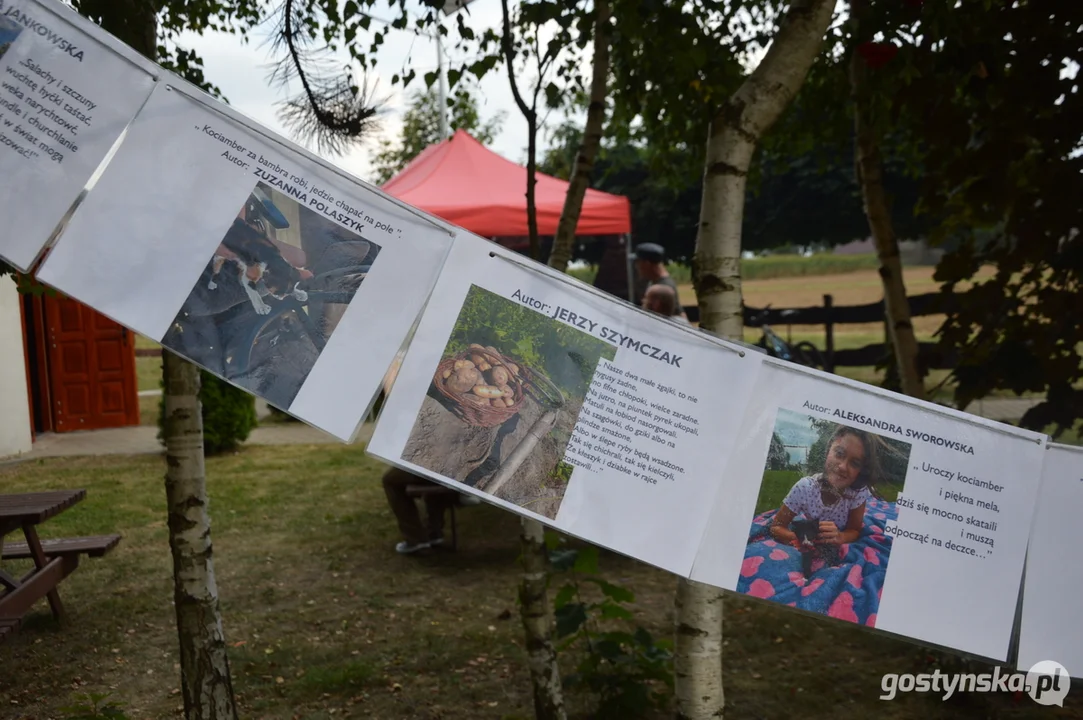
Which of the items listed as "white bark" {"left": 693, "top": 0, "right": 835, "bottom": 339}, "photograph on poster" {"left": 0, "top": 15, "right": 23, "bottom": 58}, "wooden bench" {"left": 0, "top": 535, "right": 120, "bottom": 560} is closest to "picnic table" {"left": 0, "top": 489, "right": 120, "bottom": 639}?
"wooden bench" {"left": 0, "top": 535, "right": 120, "bottom": 560}

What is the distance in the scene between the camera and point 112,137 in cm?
199

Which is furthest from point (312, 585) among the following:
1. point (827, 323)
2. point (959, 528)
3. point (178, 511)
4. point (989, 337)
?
point (827, 323)

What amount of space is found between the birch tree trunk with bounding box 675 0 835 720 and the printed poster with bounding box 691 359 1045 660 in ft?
1.85

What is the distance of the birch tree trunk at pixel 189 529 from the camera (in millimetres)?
2906

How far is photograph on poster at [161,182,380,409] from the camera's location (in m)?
1.95

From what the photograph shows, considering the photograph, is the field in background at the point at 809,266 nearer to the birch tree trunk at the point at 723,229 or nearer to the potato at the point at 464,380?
the birch tree trunk at the point at 723,229

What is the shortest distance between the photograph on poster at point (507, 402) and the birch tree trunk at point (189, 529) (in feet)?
4.08

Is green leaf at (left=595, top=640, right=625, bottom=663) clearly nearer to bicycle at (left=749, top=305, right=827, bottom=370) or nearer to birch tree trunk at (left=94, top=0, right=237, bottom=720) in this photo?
birch tree trunk at (left=94, top=0, right=237, bottom=720)

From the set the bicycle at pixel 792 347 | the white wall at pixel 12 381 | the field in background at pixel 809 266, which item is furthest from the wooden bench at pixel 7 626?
the field in background at pixel 809 266

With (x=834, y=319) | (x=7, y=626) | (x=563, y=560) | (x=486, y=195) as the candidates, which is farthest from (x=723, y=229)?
(x=834, y=319)

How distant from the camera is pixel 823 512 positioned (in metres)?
2.07

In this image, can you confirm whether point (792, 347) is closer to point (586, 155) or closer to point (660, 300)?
point (660, 300)

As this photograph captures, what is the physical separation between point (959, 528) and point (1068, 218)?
6.97 ft

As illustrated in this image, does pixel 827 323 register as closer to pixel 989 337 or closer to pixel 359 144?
pixel 989 337
